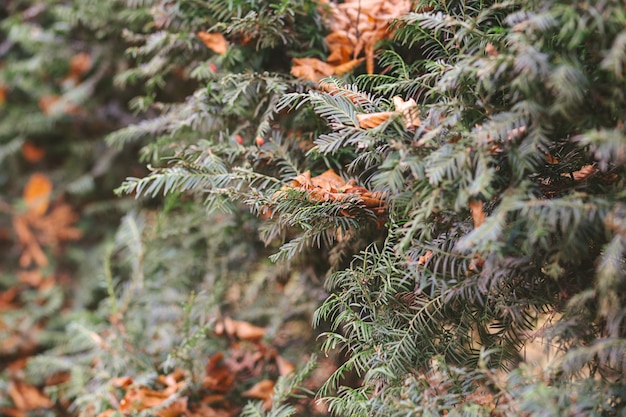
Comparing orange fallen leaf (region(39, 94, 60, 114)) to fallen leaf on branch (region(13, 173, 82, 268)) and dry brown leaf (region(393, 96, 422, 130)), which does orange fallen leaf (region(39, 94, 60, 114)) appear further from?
dry brown leaf (region(393, 96, 422, 130))

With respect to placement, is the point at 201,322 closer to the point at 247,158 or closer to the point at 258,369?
the point at 258,369

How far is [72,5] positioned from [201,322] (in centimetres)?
101

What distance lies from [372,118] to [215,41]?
393 millimetres

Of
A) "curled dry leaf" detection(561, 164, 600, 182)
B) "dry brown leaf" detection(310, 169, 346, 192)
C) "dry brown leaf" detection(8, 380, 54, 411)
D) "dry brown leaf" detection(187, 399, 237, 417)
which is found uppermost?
"curled dry leaf" detection(561, 164, 600, 182)

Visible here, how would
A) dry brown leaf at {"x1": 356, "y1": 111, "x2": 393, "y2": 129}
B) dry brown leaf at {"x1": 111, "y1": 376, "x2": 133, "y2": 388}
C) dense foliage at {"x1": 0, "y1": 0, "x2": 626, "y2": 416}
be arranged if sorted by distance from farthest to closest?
1. dry brown leaf at {"x1": 111, "y1": 376, "x2": 133, "y2": 388}
2. dry brown leaf at {"x1": 356, "y1": 111, "x2": 393, "y2": 129}
3. dense foliage at {"x1": 0, "y1": 0, "x2": 626, "y2": 416}

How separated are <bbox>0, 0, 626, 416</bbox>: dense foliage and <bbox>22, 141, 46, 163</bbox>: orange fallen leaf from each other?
0.67 m

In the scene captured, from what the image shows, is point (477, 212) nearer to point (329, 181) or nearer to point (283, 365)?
point (329, 181)

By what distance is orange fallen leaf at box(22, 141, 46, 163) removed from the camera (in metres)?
1.64

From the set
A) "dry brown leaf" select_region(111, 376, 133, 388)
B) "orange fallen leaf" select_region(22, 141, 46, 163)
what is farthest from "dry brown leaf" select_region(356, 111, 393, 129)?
"orange fallen leaf" select_region(22, 141, 46, 163)

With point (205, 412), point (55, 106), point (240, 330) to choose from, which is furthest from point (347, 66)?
point (55, 106)

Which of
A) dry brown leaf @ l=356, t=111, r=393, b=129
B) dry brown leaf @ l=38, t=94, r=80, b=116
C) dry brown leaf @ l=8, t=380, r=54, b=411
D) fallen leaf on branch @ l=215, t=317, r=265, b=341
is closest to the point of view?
dry brown leaf @ l=356, t=111, r=393, b=129

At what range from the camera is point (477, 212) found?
0.61 metres

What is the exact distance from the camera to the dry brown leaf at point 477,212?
0.60 metres

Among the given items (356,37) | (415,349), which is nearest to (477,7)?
(356,37)
